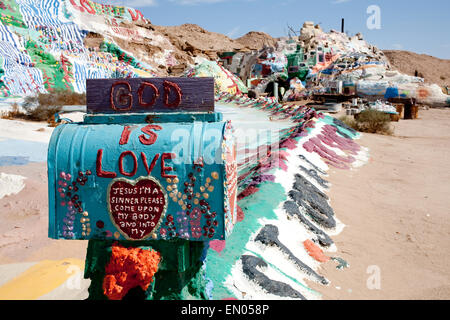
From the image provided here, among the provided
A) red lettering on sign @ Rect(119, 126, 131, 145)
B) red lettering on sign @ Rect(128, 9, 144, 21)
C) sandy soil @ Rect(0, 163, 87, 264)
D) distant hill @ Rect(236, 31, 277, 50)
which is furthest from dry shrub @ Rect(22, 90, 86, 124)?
distant hill @ Rect(236, 31, 277, 50)

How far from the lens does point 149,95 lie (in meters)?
2.42

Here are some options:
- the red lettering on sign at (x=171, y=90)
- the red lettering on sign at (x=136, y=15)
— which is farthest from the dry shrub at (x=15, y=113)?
the red lettering on sign at (x=136, y=15)

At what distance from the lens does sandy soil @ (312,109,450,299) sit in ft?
12.0

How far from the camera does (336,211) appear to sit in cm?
538

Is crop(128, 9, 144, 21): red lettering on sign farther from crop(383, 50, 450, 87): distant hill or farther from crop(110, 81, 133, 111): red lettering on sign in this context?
crop(110, 81, 133, 111): red lettering on sign

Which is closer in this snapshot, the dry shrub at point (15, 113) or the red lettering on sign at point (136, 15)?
the dry shrub at point (15, 113)

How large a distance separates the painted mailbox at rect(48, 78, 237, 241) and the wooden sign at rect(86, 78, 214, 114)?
11 millimetres

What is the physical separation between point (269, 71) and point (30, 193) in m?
32.0

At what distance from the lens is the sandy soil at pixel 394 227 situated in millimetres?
3672

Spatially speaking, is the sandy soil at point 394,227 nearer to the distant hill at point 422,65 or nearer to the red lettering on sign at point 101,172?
the red lettering on sign at point 101,172

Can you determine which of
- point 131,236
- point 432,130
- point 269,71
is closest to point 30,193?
point 131,236

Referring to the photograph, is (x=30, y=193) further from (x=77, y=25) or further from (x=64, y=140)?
(x=77, y=25)

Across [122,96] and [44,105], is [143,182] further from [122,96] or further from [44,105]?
[44,105]

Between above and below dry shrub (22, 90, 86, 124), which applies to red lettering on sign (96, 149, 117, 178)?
below
